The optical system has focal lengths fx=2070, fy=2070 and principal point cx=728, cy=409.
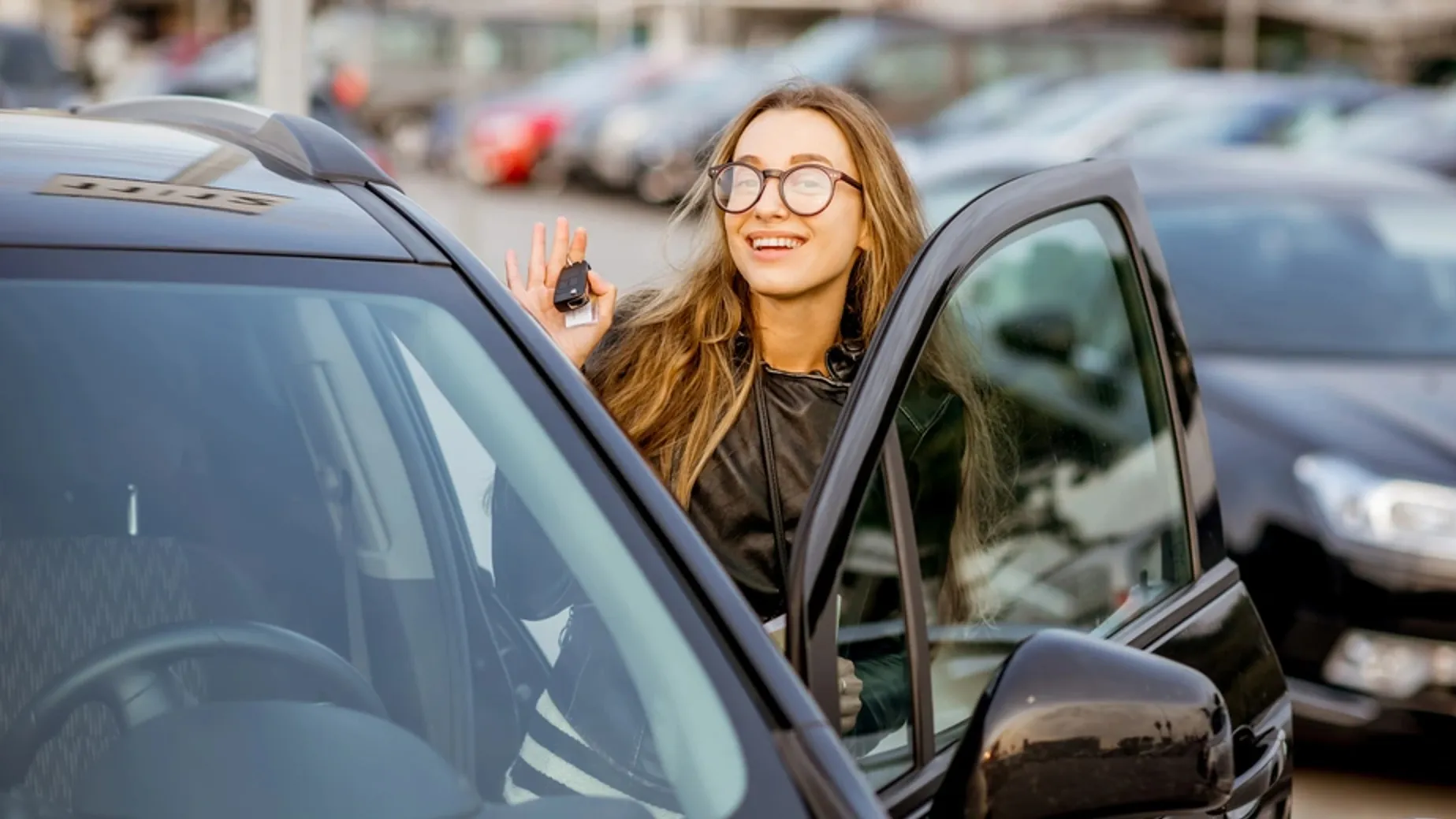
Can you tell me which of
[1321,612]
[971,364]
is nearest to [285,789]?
[971,364]

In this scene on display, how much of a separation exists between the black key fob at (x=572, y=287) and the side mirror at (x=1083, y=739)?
109cm

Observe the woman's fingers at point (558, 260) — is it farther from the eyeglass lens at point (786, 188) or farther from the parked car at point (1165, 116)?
the parked car at point (1165, 116)

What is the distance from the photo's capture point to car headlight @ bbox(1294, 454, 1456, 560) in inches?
180

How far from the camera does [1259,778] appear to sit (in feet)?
7.98

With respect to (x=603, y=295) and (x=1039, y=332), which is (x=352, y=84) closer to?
(x=1039, y=332)

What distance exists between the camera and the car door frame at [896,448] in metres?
1.85

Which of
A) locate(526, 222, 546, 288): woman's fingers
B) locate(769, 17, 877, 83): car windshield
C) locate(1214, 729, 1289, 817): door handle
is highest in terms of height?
locate(526, 222, 546, 288): woman's fingers

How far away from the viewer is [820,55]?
20.4 metres

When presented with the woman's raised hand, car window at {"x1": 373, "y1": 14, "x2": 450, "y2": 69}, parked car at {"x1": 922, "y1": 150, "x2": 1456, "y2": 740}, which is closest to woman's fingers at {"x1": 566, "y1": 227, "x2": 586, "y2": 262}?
the woman's raised hand

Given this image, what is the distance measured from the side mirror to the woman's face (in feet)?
3.16

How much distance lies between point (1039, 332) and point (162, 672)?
12.3ft

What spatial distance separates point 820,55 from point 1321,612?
16.2 meters

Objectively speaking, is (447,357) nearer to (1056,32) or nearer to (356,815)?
(356,815)

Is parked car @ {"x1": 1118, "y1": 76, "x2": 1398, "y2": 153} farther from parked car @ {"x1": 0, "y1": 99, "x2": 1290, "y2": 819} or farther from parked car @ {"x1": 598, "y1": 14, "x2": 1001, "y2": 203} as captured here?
parked car @ {"x1": 0, "y1": 99, "x2": 1290, "y2": 819}
